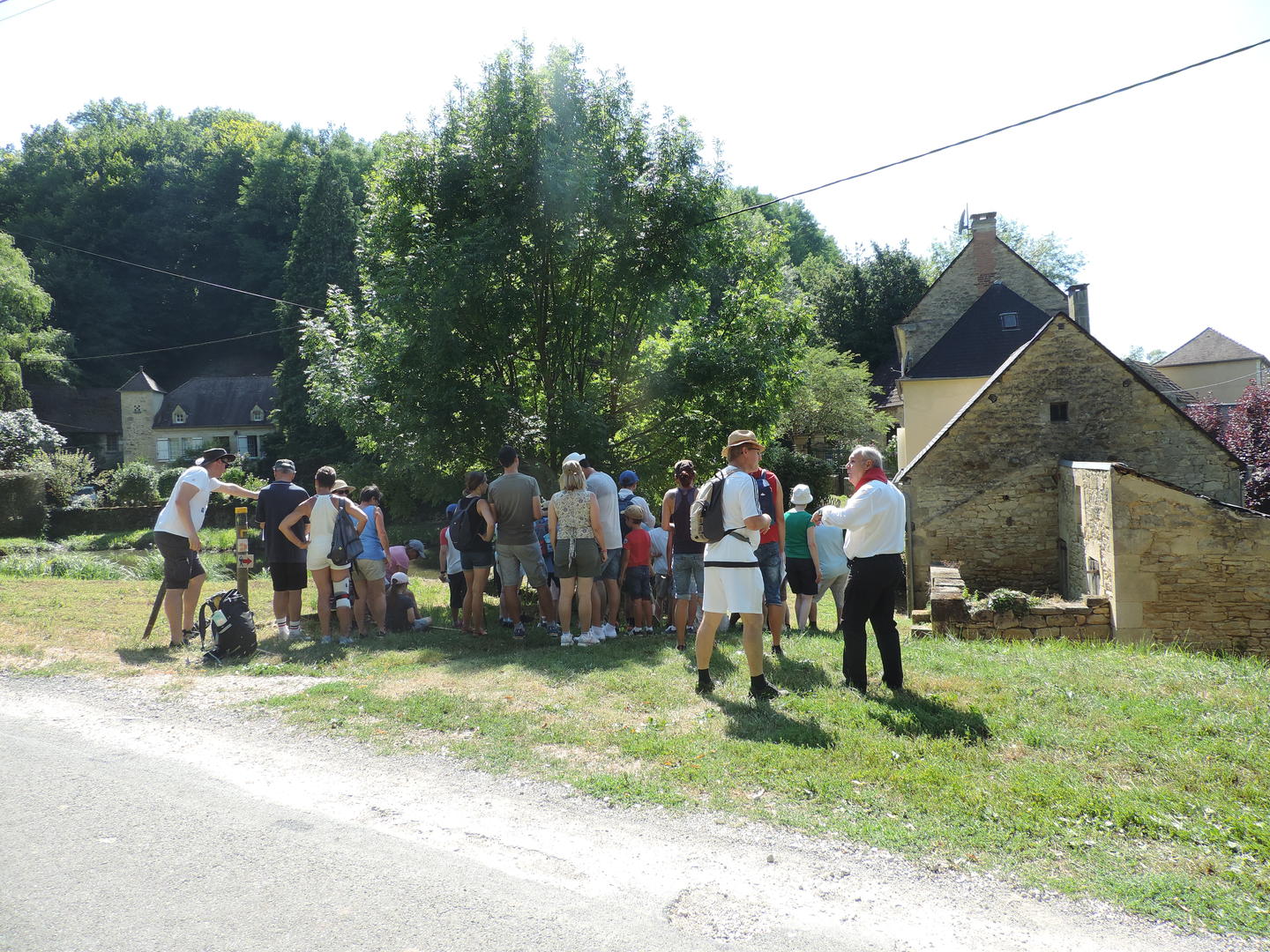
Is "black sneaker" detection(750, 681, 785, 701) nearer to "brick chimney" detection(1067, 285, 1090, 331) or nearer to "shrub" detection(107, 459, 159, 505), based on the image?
"brick chimney" detection(1067, 285, 1090, 331)

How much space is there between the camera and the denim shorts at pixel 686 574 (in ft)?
28.6

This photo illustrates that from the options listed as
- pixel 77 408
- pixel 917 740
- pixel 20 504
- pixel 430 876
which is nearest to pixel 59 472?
pixel 20 504

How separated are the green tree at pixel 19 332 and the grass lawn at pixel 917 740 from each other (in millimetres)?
44858

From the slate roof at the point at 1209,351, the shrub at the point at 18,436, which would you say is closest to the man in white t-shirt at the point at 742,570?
the shrub at the point at 18,436

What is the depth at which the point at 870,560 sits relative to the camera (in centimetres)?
612

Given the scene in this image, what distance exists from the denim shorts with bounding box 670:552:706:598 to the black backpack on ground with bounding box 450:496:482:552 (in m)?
2.39

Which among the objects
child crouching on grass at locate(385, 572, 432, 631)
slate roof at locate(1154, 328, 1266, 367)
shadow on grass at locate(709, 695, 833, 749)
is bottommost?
shadow on grass at locate(709, 695, 833, 749)

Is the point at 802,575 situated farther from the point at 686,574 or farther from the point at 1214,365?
the point at 1214,365

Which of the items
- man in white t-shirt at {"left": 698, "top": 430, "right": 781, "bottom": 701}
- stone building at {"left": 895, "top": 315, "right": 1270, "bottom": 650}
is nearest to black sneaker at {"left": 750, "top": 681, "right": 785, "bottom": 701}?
man in white t-shirt at {"left": 698, "top": 430, "right": 781, "bottom": 701}

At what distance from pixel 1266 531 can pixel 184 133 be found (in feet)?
258

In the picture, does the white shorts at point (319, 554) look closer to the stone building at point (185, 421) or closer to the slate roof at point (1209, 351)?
the stone building at point (185, 421)

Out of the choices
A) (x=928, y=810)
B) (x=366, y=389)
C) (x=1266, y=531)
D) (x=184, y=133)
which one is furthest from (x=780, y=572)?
(x=184, y=133)

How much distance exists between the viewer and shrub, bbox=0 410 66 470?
3594 cm

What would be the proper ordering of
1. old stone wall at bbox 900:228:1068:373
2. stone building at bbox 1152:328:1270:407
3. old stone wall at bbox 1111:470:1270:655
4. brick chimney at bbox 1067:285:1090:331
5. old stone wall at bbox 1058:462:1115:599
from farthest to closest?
stone building at bbox 1152:328:1270:407 < old stone wall at bbox 900:228:1068:373 < brick chimney at bbox 1067:285:1090:331 < old stone wall at bbox 1058:462:1115:599 < old stone wall at bbox 1111:470:1270:655
